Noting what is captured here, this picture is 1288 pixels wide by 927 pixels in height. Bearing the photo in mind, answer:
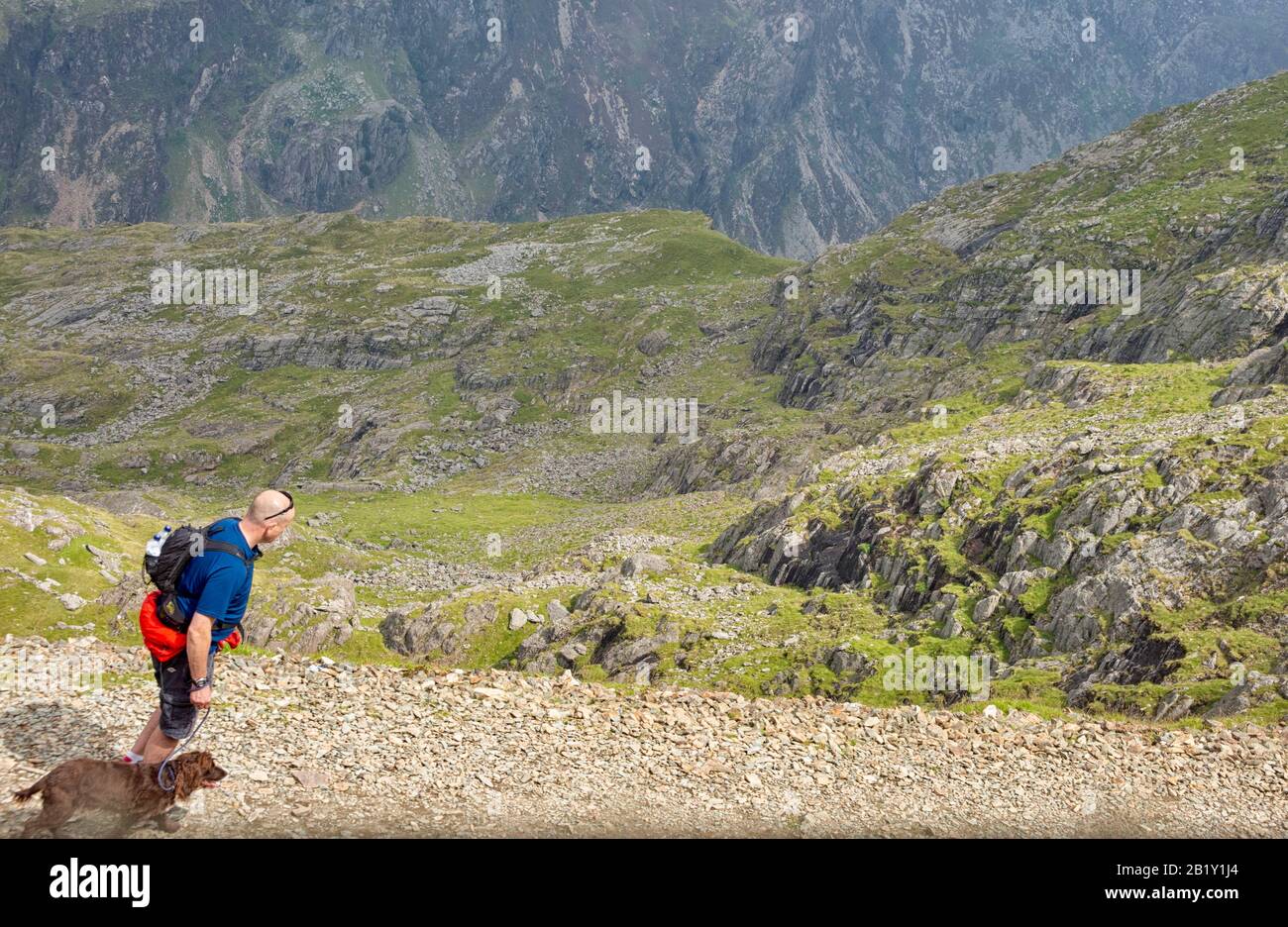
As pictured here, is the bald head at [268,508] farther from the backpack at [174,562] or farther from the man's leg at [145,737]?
the man's leg at [145,737]

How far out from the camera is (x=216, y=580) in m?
12.0

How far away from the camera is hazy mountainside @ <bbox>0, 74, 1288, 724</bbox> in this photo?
38.9 metres

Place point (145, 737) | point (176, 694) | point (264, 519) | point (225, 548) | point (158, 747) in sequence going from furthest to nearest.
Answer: point (145, 737) → point (158, 747) → point (176, 694) → point (264, 519) → point (225, 548)

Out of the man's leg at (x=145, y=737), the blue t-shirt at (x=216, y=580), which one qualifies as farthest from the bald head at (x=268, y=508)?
the man's leg at (x=145, y=737)

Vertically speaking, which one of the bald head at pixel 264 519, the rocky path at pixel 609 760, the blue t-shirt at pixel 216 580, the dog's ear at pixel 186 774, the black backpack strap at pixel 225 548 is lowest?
the rocky path at pixel 609 760

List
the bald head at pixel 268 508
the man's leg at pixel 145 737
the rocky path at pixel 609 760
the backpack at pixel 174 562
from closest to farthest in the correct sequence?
the backpack at pixel 174 562, the bald head at pixel 268 508, the man's leg at pixel 145 737, the rocky path at pixel 609 760

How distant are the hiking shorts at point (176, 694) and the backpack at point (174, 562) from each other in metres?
0.64

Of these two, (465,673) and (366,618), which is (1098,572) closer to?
(465,673)

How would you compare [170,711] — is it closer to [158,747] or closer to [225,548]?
[158,747]

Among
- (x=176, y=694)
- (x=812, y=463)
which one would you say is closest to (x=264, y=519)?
(x=176, y=694)

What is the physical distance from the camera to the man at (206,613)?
12.0 metres

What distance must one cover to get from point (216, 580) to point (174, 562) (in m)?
0.58
